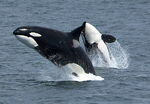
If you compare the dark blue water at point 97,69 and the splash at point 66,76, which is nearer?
the dark blue water at point 97,69

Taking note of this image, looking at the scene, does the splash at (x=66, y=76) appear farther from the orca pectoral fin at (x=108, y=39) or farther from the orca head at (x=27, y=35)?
the orca pectoral fin at (x=108, y=39)

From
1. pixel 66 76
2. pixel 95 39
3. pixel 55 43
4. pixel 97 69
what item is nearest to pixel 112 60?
pixel 95 39

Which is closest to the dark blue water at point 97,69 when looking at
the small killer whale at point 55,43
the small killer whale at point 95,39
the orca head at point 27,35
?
the small killer whale at point 55,43

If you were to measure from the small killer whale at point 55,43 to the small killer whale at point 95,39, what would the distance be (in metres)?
3.20

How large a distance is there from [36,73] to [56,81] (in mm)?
2126

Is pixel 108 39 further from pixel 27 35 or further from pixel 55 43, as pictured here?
pixel 27 35

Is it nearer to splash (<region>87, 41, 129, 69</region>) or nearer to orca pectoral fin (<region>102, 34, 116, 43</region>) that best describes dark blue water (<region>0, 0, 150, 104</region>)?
splash (<region>87, 41, 129, 69</region>)

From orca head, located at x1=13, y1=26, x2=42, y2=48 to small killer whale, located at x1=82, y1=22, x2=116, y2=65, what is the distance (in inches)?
159

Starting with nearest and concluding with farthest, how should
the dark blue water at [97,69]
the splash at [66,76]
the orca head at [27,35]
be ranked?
the dark blue water at [97,69] → the orca head at [27,35] → the splash at [66,76]

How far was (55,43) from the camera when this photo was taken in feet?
101

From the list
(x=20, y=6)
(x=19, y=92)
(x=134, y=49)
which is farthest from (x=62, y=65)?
(x=20, y=6)

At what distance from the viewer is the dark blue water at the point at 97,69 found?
28406 millimetres

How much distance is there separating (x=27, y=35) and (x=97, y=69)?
4875 mm

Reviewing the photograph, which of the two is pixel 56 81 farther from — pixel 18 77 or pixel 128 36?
pixel 128 36
